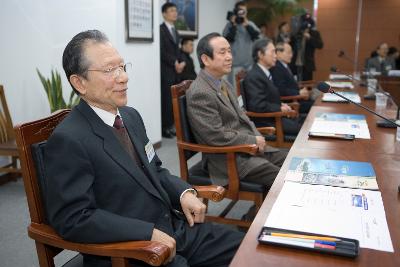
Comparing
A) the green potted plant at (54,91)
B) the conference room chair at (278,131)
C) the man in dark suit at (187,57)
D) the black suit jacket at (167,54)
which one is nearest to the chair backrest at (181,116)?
the conference room chair at (278,131)

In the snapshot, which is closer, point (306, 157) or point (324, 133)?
point (306, 157)

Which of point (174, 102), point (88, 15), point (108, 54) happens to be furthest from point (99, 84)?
point (88, 15)

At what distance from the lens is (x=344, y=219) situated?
1.07 m

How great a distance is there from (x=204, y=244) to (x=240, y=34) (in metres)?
5.22

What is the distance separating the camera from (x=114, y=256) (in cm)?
112

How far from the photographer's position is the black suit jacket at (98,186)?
1150 millimetres

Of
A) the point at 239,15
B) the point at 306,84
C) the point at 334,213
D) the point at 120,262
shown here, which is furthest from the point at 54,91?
the point at 239,15

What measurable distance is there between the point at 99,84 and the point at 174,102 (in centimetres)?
81

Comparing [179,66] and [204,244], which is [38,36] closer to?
[179,66]

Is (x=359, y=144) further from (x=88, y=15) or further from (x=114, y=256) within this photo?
(x=88, y=15)

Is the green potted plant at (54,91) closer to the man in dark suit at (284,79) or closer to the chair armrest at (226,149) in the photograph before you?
the chair armrest at (226,149)

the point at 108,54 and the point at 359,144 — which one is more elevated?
the point at 108,54

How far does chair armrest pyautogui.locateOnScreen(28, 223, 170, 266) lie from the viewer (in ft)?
3.49

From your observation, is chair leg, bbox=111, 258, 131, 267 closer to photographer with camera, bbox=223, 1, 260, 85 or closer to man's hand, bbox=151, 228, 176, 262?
man's hand, bbox=151, 228, 176, 262
